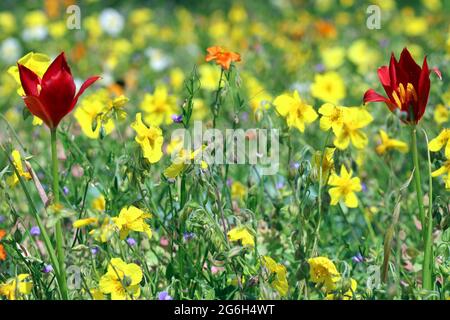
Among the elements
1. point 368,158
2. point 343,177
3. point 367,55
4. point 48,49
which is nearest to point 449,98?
point 368,158

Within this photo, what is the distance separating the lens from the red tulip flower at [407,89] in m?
1.79

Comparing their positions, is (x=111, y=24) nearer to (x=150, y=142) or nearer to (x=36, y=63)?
(x=36, y=63)

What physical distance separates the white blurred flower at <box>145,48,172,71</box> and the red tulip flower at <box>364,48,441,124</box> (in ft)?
8.96

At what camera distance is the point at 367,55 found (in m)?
4.07

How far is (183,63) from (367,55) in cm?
107

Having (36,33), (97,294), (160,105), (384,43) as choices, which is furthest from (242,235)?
(36,33)

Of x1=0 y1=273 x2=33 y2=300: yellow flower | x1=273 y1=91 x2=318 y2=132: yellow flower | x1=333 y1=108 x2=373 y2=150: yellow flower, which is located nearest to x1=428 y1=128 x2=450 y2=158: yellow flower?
x1=333 y1=108 x2=373 y2=150: yellow flower

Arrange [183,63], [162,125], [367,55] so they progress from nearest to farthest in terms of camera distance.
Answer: [162,125] < [367,55] < [183,63]

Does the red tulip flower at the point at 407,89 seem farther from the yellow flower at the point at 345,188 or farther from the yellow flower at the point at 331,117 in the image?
the yellow flower at the point at 345,188

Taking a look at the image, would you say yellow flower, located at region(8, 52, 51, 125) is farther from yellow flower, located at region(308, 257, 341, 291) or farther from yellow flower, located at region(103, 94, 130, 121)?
yellow flower, located at region(308, 257, 341, 291)

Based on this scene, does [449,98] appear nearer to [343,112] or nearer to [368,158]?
[368,158]

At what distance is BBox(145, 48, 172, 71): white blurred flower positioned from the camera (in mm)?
4496
